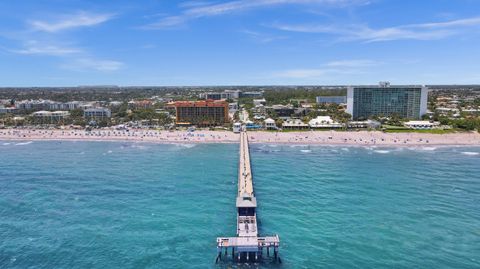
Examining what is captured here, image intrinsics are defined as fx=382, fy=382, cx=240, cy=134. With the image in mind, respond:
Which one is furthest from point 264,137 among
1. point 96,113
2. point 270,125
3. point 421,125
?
point 96,113

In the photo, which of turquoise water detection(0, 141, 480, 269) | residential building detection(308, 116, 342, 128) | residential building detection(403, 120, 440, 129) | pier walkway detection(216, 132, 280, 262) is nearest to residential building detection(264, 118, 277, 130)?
residential building detection(308, 116, 342, 128)

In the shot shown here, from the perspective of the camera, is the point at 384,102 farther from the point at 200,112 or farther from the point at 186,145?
the point at 186,145

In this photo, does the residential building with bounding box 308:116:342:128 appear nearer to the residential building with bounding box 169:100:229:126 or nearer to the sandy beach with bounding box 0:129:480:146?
the sandy beach with bounding box 0:129:480:146

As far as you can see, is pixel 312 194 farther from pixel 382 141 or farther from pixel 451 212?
pixel 382 141

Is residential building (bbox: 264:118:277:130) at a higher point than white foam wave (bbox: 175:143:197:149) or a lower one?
higher

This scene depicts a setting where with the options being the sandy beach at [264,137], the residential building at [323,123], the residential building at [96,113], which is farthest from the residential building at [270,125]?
the residential building at [96,113]

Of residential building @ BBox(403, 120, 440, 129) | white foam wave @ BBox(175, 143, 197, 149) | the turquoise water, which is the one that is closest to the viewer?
the turquoise water
